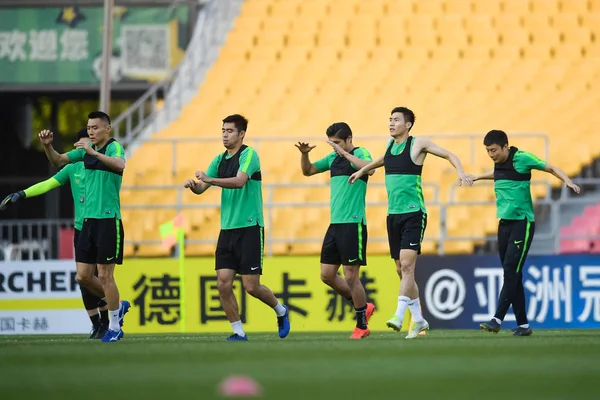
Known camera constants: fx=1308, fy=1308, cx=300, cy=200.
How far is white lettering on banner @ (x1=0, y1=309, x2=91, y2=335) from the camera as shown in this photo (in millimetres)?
17000

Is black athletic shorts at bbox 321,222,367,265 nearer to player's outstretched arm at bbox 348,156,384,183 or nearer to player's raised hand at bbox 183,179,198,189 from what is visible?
player's outstretched arm at bbox 348,156,384,183

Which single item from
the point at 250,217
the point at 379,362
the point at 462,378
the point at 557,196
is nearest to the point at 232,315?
the point at 250,217

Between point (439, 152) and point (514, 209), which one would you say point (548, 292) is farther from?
point (439, 152)

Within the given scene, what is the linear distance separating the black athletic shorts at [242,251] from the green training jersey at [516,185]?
251cm

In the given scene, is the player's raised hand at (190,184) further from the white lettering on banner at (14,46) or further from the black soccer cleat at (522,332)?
the white lettering on banner at (14,46)

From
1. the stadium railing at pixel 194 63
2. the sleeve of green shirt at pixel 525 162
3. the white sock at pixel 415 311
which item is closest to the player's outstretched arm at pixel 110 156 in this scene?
the white sock at pixel 415 311

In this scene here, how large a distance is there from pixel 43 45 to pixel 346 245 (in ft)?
50.8

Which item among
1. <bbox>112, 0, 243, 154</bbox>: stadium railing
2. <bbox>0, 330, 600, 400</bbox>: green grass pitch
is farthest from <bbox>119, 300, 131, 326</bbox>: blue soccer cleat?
<bbox>112, 0, 243, 154</bbox>: stadium railing

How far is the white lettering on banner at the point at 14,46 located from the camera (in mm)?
27172

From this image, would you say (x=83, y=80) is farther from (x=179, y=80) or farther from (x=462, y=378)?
(x=462, y=378)

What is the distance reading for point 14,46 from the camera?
89.3 ft

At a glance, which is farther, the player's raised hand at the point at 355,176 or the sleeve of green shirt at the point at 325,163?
the sleeve of green shirt at the point at 325,163

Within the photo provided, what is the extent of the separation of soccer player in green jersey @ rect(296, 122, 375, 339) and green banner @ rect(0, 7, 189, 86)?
14.1 m

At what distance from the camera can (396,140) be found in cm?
1291
